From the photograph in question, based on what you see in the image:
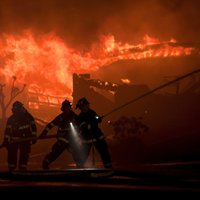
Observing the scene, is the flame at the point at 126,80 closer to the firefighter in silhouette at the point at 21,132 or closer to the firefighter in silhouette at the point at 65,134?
the firefighter in silhouette at the point at 21,132

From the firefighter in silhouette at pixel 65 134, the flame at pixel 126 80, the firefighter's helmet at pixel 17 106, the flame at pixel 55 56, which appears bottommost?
the firefighter in silhouette at pixel 65 134

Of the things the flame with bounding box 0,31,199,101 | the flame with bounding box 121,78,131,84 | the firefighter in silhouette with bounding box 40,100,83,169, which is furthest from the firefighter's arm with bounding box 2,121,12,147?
the flame with bounding box 0,31,199,101

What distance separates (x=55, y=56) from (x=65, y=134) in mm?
34528

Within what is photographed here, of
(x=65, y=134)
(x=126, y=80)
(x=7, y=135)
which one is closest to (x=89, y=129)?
(x=65, y=134)

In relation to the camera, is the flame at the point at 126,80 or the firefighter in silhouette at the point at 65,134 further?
the flame at the point at 126,80

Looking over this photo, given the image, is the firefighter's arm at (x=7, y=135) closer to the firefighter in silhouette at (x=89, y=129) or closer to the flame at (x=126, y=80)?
the firefighter in silhouette at (x=89, y=129)

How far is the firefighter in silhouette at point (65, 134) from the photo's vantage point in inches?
289

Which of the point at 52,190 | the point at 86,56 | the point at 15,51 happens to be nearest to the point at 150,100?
the point at 86,56

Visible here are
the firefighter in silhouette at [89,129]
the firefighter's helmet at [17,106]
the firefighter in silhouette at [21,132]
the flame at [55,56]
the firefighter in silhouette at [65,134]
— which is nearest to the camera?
the firefighter in silhouette at [89,129]

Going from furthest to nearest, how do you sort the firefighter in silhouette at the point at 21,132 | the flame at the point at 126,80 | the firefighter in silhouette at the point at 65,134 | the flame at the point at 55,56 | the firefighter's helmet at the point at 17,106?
the flame at the point at 55,56 < the flame at the point at 126,80 < the firefighter in silhouette at the point at 21,132 < the firefighter's helmet at the point at 17,106 < the firefighter in silhouette at the point at 65,134

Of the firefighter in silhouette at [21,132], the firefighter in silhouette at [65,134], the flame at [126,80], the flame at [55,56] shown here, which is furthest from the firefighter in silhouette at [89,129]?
the flame at [55,56]

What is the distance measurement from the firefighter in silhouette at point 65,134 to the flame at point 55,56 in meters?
25.1

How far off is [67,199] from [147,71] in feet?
101

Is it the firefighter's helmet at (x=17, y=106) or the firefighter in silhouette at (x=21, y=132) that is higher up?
the firefighter's helmet at (x=17, y=106)
